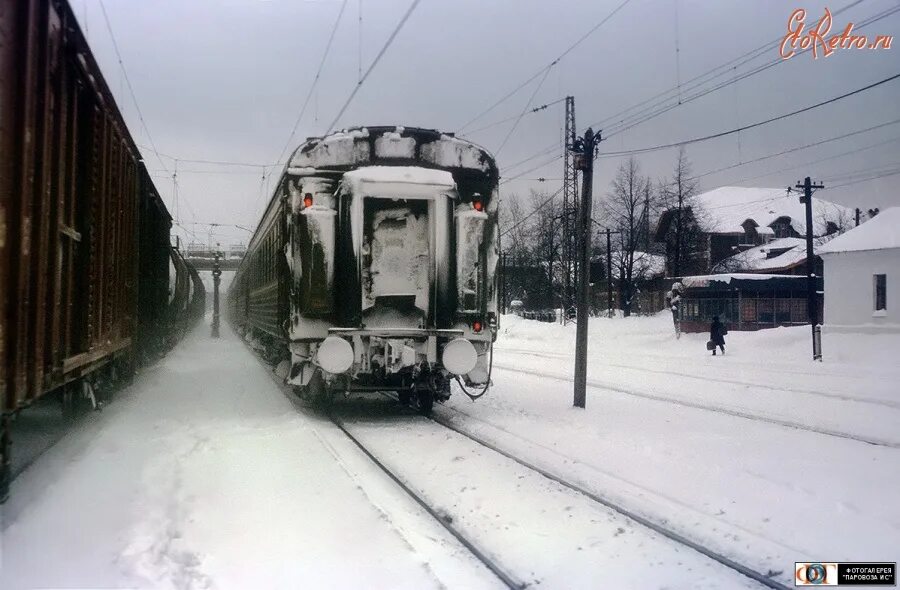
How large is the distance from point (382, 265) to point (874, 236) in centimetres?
2066

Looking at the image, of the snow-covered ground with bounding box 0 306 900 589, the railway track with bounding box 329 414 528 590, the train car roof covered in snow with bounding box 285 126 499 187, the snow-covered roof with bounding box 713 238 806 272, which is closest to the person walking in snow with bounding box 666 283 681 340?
the snow-covered roof with bounding box 713 238 806 272

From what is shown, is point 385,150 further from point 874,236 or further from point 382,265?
point 874,236

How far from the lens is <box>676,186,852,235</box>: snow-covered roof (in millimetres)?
51406

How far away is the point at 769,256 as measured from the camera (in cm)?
4966

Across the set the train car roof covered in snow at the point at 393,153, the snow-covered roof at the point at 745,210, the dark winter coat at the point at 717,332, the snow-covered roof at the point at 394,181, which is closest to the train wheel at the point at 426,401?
the snow-covered roof at the point at 394,181

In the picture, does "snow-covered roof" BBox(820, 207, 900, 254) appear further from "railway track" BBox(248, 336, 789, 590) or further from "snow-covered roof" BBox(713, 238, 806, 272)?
"railway track" BBox(248, 336, 789, 590)

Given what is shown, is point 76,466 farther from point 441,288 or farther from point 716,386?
point 716,386

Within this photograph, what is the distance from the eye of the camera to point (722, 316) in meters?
37.8

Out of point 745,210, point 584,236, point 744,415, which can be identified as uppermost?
point 745,210

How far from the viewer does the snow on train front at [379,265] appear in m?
9.16

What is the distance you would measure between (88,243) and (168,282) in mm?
11957

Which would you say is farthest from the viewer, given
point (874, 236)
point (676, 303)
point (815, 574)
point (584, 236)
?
point (676, 303)

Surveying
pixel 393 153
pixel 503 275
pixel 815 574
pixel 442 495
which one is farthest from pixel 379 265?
pixel 815 574

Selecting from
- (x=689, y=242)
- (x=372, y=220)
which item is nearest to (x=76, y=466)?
(x=372, y=220)
